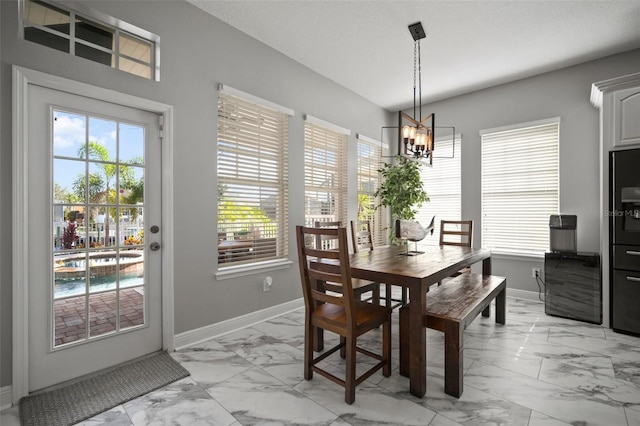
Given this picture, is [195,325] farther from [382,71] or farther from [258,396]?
[382,71]

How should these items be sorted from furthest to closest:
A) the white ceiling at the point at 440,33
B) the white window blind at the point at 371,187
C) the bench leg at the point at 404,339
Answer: the white window blind at the point at 371,187
the white ceiling at the point at 440,33
the bench leg at the point at 404,339

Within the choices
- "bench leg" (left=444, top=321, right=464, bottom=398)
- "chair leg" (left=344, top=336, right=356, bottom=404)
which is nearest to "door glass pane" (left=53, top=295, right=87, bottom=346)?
"chair leg" (left=344, top=336, right=356, bottom=404)

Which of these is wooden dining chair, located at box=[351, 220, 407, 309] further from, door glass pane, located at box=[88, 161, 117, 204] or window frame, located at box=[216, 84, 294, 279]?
door glass pane, located at box=[88, 161, 117, 204]

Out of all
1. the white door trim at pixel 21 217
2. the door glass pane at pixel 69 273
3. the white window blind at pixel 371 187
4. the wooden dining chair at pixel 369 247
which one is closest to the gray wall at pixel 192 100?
the white door trim at pixel 21 217

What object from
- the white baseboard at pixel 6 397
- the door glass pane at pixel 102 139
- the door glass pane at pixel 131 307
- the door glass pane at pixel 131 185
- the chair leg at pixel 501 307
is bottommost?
the white baseboard at pixel 6 397

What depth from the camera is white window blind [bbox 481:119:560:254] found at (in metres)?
3.94

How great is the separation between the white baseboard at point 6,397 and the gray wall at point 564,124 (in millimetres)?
4931

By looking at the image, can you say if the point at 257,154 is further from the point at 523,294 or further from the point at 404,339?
the point at 523,294

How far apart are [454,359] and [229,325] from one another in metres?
2.01

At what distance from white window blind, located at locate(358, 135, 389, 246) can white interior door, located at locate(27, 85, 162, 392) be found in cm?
300

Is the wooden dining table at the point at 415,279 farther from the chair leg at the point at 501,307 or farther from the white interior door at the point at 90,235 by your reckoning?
the white interior door at the point at 90,235

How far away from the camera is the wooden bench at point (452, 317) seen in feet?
6.25

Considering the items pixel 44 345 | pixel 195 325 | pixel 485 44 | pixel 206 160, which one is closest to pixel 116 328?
pixel 44 345

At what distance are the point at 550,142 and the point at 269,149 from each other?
3.56 metres
